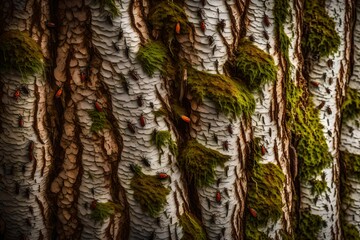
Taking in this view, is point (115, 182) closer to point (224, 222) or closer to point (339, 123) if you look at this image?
point (224, 222)

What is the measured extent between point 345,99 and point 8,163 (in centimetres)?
257

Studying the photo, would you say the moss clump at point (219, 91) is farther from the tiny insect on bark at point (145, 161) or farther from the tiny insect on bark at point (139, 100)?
the tiny insect on bark at point (145, 161)

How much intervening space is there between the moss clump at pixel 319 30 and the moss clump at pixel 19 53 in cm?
195

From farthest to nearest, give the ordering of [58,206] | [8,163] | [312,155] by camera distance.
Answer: [312,155], [58,206], [8,163]

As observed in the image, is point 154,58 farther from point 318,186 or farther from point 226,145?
point 318,186

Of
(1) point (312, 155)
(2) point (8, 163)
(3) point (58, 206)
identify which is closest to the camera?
(2) point (8, 163)

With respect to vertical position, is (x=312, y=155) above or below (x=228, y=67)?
below

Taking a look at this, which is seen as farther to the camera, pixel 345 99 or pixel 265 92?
pixel 345 99

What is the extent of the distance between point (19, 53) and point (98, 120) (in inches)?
24.4

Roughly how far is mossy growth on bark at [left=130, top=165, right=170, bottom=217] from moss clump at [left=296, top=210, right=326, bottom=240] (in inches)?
47.3

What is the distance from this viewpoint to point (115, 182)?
7.72ft

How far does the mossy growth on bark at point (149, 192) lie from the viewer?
7.60ft

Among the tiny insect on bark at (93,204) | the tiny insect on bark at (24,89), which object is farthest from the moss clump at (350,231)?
the tiny insect on bark at (24,89)

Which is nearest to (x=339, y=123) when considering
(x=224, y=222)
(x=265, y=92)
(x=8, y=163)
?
(x=265, y=92)
